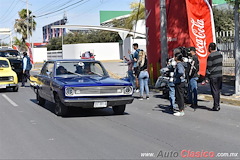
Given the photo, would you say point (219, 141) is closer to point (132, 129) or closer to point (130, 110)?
point (132, 129)

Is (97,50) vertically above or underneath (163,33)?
underneath

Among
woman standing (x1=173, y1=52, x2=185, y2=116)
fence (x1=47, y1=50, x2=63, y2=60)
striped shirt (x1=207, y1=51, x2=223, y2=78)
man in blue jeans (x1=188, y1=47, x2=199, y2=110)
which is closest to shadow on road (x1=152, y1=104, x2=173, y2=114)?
man in blue jeans (x1=188, y1=47, x2=199, y2=110)

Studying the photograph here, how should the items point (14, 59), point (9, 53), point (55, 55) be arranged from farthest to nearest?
point (55, 55) → point (9, 53) → point (14, 59)

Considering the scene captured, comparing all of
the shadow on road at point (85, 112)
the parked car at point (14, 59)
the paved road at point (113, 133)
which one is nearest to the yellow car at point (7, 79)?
the paved road at point (113, 133)

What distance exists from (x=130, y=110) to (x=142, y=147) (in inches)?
184

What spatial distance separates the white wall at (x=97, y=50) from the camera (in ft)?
185

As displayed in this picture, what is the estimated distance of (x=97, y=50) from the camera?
5731 cm

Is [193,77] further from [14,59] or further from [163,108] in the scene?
[14,59]

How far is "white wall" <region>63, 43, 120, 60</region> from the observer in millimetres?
56406

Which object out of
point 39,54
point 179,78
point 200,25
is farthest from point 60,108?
point 39,54

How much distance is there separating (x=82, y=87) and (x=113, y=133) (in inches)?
74.5

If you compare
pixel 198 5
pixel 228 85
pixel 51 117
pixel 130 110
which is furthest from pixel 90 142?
pixel 228 85

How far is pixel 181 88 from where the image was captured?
396 inches

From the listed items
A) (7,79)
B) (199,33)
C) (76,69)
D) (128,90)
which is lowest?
(7,79)
